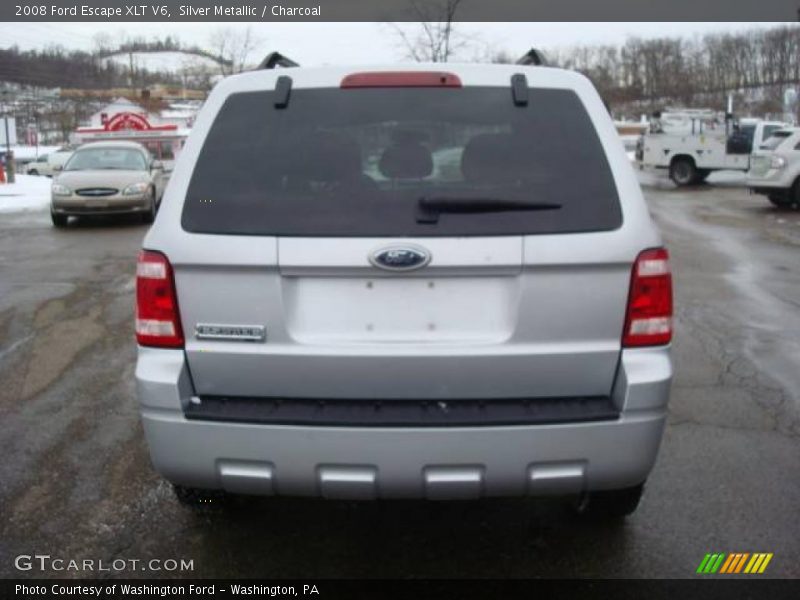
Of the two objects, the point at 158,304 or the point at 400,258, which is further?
the point at 158,304

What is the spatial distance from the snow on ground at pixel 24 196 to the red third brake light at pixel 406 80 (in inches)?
736

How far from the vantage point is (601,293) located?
278 centimetres

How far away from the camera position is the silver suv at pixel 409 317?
273 cm

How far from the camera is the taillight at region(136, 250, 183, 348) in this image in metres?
2.86

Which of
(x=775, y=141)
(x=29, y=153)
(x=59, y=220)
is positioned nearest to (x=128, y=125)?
(x=59, y=220)

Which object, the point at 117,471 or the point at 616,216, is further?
the point at 117,471

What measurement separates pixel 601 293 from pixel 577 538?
127 cm

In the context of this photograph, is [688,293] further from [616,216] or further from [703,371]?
[616,216]

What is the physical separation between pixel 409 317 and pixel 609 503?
139cm

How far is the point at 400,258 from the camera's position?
2.70 m

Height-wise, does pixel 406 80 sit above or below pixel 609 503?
above

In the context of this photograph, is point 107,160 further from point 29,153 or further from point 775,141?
point 29,153

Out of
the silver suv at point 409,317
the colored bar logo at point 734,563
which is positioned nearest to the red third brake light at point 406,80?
the silver suv at point 409,317

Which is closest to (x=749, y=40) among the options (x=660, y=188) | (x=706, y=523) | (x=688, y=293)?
(x=660, y=188)
